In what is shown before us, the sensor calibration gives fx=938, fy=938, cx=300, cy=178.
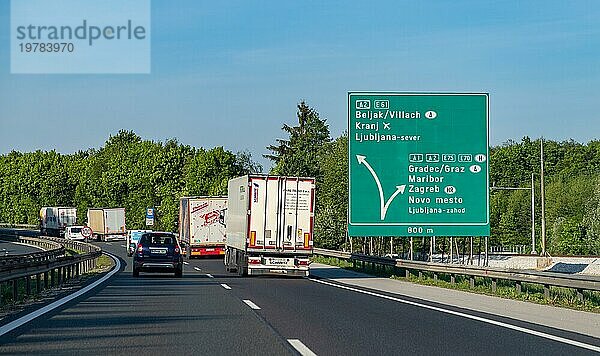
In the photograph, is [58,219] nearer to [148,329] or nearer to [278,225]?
[278,225]

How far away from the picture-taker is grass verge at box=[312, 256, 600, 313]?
19.8m

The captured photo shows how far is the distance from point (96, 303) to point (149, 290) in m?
5.16

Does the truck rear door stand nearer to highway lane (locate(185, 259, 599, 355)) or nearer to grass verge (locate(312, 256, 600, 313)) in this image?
grass verge (locate(312, 256, 600, 313))

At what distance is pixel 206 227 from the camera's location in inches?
2147

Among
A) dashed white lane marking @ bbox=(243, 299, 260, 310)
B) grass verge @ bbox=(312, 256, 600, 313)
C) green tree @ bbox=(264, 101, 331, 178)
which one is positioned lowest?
grass verge @ bbox=(312, 256, 600, 313)

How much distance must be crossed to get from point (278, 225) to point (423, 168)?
5.40m

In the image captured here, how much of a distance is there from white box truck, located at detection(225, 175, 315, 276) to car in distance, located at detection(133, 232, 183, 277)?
2.43 meters

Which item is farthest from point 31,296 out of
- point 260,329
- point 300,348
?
point 300,348

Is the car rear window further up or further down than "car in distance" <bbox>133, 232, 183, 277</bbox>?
further up

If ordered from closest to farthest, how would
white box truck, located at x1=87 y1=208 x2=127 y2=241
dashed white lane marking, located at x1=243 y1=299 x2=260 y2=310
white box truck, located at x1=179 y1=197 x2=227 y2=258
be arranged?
dashed white lane marking, located at x1=243 y1=299 x2=260 y2=310
white box truck, located at x1=179 y1=197 x2=227 y2=258
white box truck, located at x1=87 y1=208 x2=127 y2=241

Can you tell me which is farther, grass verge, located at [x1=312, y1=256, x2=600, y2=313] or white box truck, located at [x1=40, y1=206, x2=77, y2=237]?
white box truck, located at [x1=40, y1=206, x2=77, y2=237]

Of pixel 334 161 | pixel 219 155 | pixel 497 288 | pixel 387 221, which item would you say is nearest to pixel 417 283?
pixel 387 221

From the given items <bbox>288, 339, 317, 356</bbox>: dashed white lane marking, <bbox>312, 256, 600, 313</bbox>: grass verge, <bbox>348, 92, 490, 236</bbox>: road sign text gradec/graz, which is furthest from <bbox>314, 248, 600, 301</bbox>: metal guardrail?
<bbox>288, 339, 317, 356</bbox>: dashed white lane marking

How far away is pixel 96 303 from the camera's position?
747 inches
